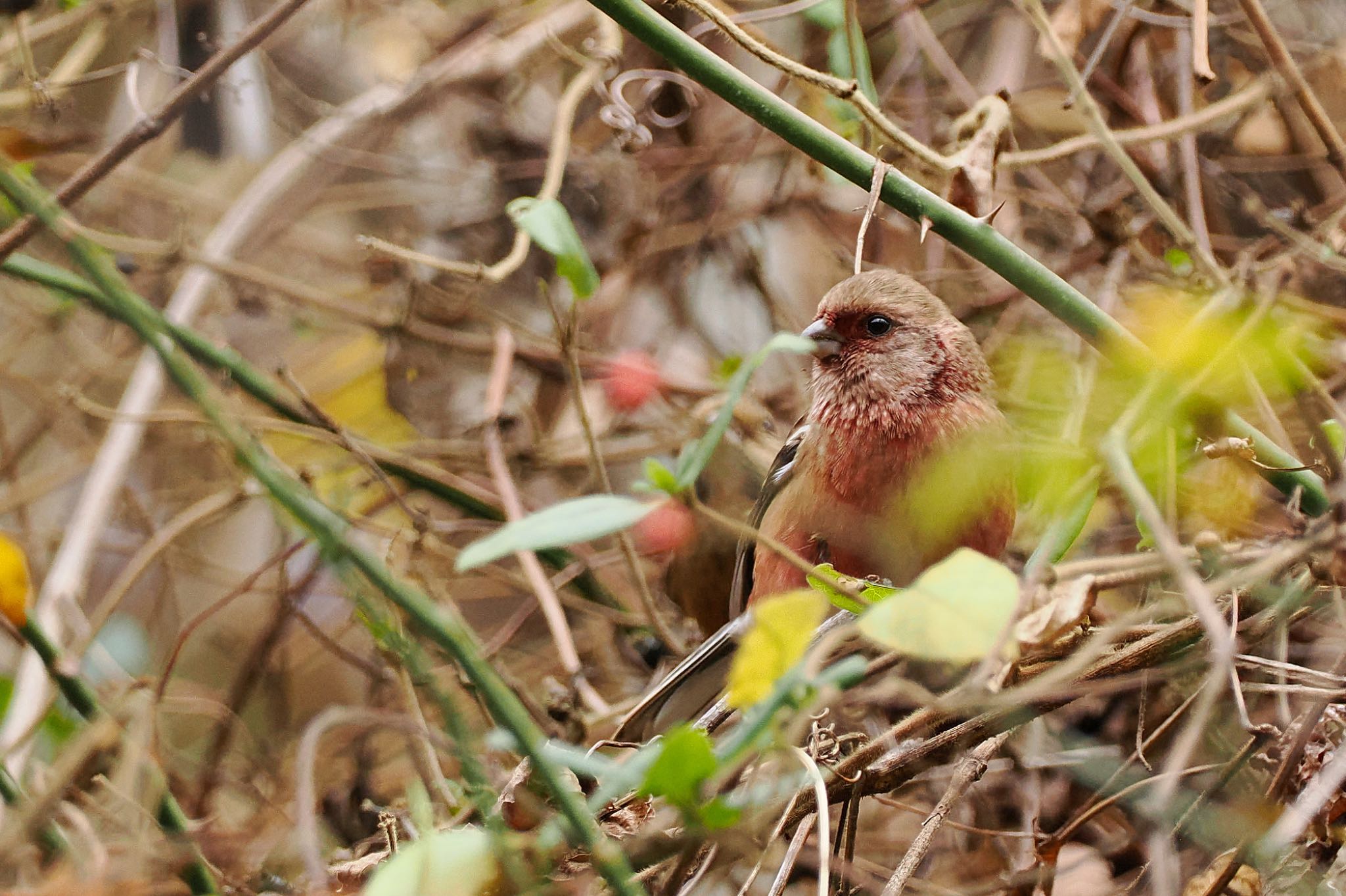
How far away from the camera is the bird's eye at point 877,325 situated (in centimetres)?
255

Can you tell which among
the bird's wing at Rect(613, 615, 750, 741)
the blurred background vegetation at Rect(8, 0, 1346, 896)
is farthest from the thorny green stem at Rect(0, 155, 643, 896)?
the bird's wing at Rect(613, 615, 750, 741)

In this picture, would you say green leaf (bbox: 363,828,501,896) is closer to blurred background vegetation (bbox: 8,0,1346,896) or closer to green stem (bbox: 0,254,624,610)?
blurred background vegetation (bbox: 8,0,1346,896)

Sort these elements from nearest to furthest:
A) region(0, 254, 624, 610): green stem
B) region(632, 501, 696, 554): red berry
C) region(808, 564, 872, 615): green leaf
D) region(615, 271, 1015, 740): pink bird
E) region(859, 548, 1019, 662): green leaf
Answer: region(859, 548, 1019, 662): green leaf
region(808, 564, 872, 615): green leaf
region(615, 271, 1015, 740): pink bird
region(0, 254, 624, 610): green stem
region(632, 501, 696, 554): red berry

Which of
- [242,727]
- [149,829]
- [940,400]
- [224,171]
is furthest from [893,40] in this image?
[149,829]

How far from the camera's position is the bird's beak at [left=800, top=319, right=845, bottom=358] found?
2.57 m

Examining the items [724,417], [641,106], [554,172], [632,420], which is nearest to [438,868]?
[724,417]

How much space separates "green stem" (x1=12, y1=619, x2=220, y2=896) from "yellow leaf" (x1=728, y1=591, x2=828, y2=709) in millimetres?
950

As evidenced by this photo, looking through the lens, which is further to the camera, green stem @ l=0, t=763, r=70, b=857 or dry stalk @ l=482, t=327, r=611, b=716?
dry stalk @ l=482, t=327, r=611, b=716

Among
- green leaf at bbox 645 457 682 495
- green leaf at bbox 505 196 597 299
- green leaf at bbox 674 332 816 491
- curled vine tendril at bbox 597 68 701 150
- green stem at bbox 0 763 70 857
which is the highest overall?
curled vine tendril at bbox 597 68 701 150

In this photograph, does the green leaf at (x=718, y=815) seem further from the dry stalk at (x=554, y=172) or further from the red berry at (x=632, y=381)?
the red berry at (x=632, y=381)

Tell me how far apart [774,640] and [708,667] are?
1099 mm

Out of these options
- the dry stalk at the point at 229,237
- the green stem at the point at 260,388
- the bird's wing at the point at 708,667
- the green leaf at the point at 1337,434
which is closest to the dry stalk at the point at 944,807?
the bird's wing at the point at 708,667

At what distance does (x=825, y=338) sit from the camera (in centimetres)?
259

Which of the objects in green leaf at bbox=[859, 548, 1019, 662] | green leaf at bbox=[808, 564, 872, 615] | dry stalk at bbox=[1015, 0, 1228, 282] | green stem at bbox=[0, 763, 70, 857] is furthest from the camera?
dry stalk at bbox=[1015, 0, 1228, 282]
